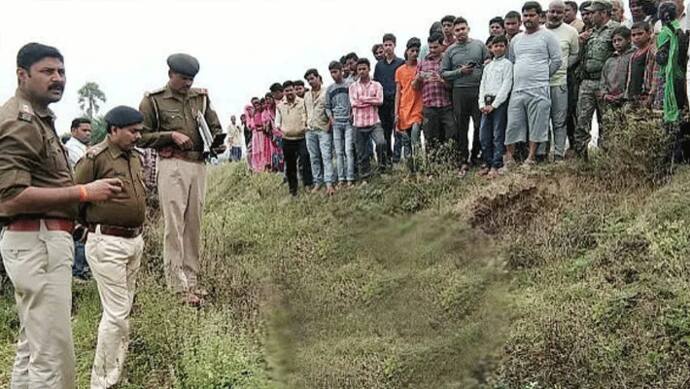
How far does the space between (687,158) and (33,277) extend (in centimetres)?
577

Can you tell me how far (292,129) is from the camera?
33.8ft

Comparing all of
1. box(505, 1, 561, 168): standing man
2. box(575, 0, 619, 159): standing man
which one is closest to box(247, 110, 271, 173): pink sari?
box(505, 1, 561, 168): standing man

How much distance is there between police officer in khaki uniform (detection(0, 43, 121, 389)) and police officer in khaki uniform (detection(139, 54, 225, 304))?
6.82 ft

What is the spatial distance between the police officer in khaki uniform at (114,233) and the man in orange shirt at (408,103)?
4.42 metres

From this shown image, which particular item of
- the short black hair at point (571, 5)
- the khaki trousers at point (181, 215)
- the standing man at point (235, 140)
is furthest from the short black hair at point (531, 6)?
the standing man at point (235, 140)

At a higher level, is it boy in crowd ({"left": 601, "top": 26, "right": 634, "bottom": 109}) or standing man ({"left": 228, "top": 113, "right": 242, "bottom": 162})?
boy in crowd ({"left": 601, "top": 26, "right": 634, "bottom": 109})

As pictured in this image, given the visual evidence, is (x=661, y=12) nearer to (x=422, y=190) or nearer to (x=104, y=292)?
(x=422, y=190)

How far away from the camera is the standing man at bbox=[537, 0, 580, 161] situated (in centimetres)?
764

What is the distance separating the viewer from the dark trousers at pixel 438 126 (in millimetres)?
8430

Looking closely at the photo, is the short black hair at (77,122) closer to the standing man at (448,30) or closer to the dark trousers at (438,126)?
the dark trousers at (438,126)

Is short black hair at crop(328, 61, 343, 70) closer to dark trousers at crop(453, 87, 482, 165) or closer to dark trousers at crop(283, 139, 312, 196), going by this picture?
dark trousers at crop(283, 139, 312, 196)

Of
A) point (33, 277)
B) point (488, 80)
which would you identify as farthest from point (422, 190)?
point (33, 277)

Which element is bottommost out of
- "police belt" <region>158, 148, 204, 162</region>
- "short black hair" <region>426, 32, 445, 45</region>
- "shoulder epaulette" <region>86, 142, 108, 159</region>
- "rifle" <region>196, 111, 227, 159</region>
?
"police belt" <region>158, 148, 204, 162</region>

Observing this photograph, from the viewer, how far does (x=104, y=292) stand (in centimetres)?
477
